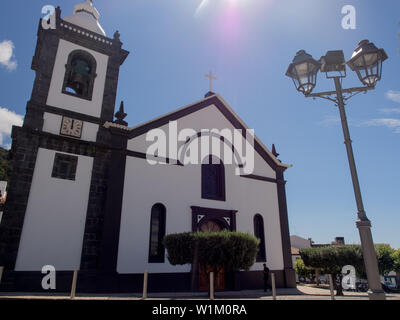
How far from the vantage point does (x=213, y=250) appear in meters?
11.1

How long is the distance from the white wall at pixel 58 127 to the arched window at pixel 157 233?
5.00 meters

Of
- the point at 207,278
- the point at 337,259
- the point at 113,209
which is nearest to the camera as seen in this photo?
the point at 113,209

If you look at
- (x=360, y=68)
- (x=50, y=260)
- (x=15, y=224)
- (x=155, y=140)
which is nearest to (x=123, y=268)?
(x=50, y=260)

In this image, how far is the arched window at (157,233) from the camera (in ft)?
46.9

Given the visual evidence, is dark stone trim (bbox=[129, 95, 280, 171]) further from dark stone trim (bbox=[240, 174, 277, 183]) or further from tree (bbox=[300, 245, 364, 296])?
tree (bbox=[300, 245, 364, 296])

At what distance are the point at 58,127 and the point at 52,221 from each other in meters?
4.61

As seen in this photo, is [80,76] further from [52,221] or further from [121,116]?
[52,221]

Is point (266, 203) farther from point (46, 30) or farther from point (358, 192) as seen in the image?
point (46, 30)

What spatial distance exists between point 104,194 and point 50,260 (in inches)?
144

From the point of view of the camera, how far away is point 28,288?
451 inches

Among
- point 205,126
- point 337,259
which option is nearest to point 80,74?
point 205,126

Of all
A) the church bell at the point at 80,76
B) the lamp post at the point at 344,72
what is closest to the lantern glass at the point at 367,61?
the lamp post at the point at 344,72

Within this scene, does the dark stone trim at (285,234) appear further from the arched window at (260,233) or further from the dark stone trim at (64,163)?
the dark stone trim at (64,163)
